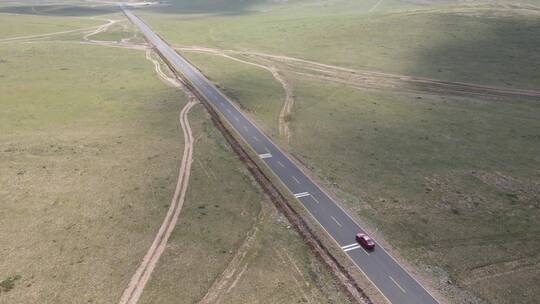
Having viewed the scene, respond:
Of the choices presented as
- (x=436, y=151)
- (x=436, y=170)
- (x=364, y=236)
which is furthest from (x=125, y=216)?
(x=436, y=151)

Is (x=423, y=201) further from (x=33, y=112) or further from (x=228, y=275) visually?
(x=33, y=112)

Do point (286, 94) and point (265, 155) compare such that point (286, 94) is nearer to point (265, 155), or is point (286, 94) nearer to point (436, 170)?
point (265, 155)

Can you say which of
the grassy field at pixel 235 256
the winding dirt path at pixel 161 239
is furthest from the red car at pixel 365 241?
the winding dirt path at pixel 161 239

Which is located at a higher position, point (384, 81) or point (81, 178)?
point (384, 81)

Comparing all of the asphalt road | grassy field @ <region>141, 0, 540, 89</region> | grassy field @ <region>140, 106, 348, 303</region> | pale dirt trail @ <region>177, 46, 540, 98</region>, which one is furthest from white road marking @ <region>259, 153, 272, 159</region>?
grassy field @ <region>141, 0, 540, 89</region>

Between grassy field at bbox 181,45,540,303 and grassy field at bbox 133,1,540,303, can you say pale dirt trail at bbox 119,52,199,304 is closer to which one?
grassy field at bbox 133,1,540,303

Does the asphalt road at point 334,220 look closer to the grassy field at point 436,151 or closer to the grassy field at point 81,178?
the grassy field at point 436,151
